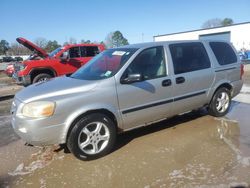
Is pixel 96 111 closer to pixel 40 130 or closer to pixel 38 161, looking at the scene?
pixel 40 130

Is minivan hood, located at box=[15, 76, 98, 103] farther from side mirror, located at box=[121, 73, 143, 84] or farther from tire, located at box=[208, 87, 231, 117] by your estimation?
tire, located at box=[208, 87, 231, 117]

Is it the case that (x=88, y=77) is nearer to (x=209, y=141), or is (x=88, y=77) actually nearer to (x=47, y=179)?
(x=47, y=179)

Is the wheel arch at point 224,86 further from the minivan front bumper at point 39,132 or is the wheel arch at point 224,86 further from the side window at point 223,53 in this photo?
the minivan front bumper at point 39,132

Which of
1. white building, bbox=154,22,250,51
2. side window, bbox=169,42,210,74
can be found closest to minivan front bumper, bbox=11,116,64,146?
side window, bbox=169,42,210,74

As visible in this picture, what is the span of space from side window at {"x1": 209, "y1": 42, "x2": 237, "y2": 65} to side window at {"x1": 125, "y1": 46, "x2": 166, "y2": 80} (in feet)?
4.97

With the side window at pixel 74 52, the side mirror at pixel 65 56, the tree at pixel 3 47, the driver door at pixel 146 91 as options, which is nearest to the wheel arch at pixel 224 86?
the driver door at pixel 146 91

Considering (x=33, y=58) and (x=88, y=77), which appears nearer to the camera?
(x=88, y=77)

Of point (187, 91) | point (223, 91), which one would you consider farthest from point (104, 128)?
point (223, 91)

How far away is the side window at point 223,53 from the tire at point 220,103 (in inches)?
24.6

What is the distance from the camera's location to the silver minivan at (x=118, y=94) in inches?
154

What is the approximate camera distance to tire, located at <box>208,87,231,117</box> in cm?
587

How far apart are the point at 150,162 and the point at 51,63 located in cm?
844

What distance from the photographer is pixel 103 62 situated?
5012mm

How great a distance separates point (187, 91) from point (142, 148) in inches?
57.8
